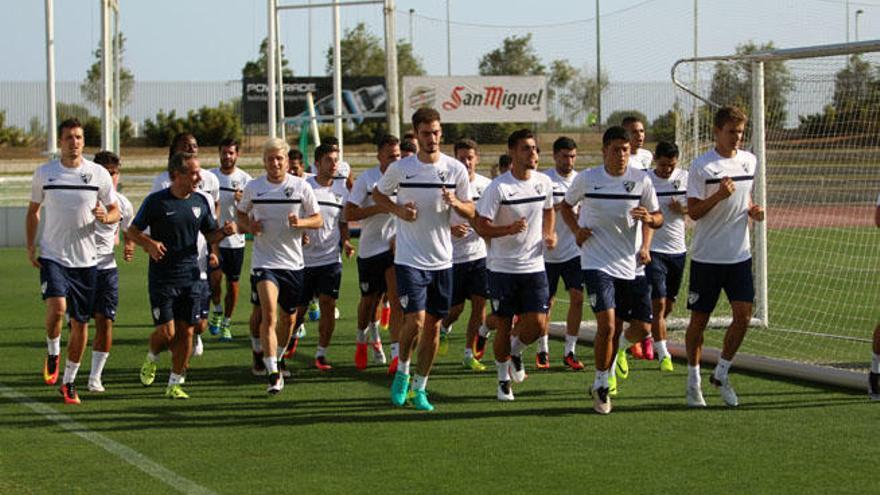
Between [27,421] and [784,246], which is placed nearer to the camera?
[27,421]

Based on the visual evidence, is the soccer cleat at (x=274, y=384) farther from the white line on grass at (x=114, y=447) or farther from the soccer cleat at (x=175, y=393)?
the white line on grass at (x=114, y=447)

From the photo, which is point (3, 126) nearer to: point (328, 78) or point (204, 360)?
point (328, 78)

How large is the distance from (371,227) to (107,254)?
2.36 metres

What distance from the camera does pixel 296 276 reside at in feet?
38.2

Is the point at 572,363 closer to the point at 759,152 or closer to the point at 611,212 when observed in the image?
the point at 611,212

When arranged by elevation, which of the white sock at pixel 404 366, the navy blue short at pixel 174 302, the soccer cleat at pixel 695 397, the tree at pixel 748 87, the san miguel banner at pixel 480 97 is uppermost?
the san miguel banner at pixel 480 97

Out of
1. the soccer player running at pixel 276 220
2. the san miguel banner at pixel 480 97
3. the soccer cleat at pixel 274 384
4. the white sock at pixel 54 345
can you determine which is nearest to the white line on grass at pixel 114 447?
the white sock at pixel 54 345

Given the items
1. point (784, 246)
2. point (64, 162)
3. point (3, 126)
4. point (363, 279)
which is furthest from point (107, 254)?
point (3, 126)

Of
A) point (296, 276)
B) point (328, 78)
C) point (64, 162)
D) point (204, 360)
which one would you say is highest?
point (328, 78)

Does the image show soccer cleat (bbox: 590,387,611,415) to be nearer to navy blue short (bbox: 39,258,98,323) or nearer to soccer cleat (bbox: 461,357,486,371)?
soccer cleat (bbox: 461,357,486,371)

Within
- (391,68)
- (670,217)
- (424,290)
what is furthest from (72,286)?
(391,68)

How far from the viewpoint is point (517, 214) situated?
10.9 m

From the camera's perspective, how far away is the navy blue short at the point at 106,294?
11.5 metres

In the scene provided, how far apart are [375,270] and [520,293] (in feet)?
7.23
